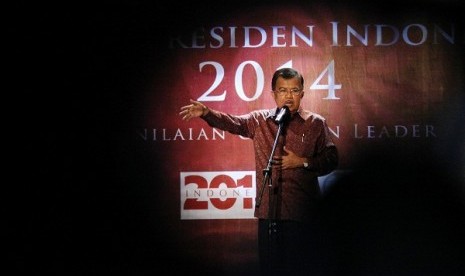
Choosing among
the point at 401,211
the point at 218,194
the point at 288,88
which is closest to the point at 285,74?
the point at 288,88

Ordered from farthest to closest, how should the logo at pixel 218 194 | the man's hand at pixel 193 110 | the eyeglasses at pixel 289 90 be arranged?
the logo at pixel 218 194 < the eyeglasses at pixel 289 90 < the man's hand at pixel 193 110

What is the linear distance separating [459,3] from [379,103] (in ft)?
3.85

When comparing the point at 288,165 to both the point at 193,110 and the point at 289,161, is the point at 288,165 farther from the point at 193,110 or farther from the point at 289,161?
the point at 193,110

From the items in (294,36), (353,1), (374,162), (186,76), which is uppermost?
(353,1)

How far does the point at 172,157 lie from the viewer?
494 cm

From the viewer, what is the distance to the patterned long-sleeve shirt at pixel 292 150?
474 centimetres

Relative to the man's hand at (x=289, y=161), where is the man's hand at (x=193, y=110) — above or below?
above

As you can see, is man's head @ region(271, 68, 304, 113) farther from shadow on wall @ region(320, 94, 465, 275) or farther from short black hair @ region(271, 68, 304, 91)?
shadow on wall @ region(320, 94, 465, 275)

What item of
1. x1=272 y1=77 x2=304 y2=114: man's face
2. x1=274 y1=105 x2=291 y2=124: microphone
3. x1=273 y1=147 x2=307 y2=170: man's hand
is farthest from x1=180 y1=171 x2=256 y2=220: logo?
x1=274 y1=105 x2=291 y2=124: microphone

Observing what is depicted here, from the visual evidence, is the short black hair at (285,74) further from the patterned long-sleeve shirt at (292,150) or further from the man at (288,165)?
the patterned long-sleeve shirt at (292,150)

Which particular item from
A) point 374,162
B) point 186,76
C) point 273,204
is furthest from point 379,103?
point 186,76

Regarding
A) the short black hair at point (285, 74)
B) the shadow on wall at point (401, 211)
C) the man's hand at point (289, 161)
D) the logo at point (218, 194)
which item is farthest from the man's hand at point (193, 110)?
the shadow on wall at point (401, 211)

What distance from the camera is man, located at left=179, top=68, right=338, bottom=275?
474 centimetres

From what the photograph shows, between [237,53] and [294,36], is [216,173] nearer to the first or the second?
[237,53]
